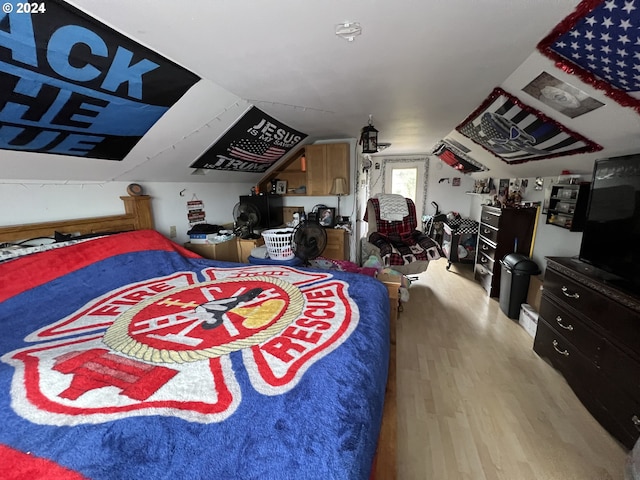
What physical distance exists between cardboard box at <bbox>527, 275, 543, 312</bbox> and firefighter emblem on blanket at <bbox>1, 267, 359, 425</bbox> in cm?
225

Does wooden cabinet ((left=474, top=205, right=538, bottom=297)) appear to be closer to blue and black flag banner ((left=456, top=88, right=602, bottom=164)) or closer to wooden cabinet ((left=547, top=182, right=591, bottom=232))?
wooden cabinet ((left=547, top=182, right=591, bottom=232))

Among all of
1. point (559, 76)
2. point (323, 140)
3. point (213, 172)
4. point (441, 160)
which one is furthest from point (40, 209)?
point (441, 160)

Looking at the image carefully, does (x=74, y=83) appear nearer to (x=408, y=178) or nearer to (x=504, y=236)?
(x=504, y=236)

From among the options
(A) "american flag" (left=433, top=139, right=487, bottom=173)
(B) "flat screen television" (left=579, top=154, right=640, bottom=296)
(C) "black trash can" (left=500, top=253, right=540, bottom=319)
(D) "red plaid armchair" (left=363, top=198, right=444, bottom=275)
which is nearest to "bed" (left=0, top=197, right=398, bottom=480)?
(B) "flat screen television" (left=579, top=154, right=640, bottom=296)

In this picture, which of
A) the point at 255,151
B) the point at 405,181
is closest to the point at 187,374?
the point at 255,151

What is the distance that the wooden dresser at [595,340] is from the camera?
4.70ft

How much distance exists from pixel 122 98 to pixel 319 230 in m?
1.61

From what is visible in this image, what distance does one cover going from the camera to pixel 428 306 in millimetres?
3162

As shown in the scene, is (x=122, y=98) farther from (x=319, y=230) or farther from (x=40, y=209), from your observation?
(x=319, y=230)

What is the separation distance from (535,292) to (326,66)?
2853 mm

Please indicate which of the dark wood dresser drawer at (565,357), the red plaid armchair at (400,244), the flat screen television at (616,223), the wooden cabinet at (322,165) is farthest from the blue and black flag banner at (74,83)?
the dark wood dresser drawer at (565,357)

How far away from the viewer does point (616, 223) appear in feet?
5.39

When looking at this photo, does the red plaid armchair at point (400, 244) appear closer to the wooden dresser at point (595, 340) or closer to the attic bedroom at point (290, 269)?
the attic bedroom at point (290, 269)

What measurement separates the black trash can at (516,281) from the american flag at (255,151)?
2.96 m
